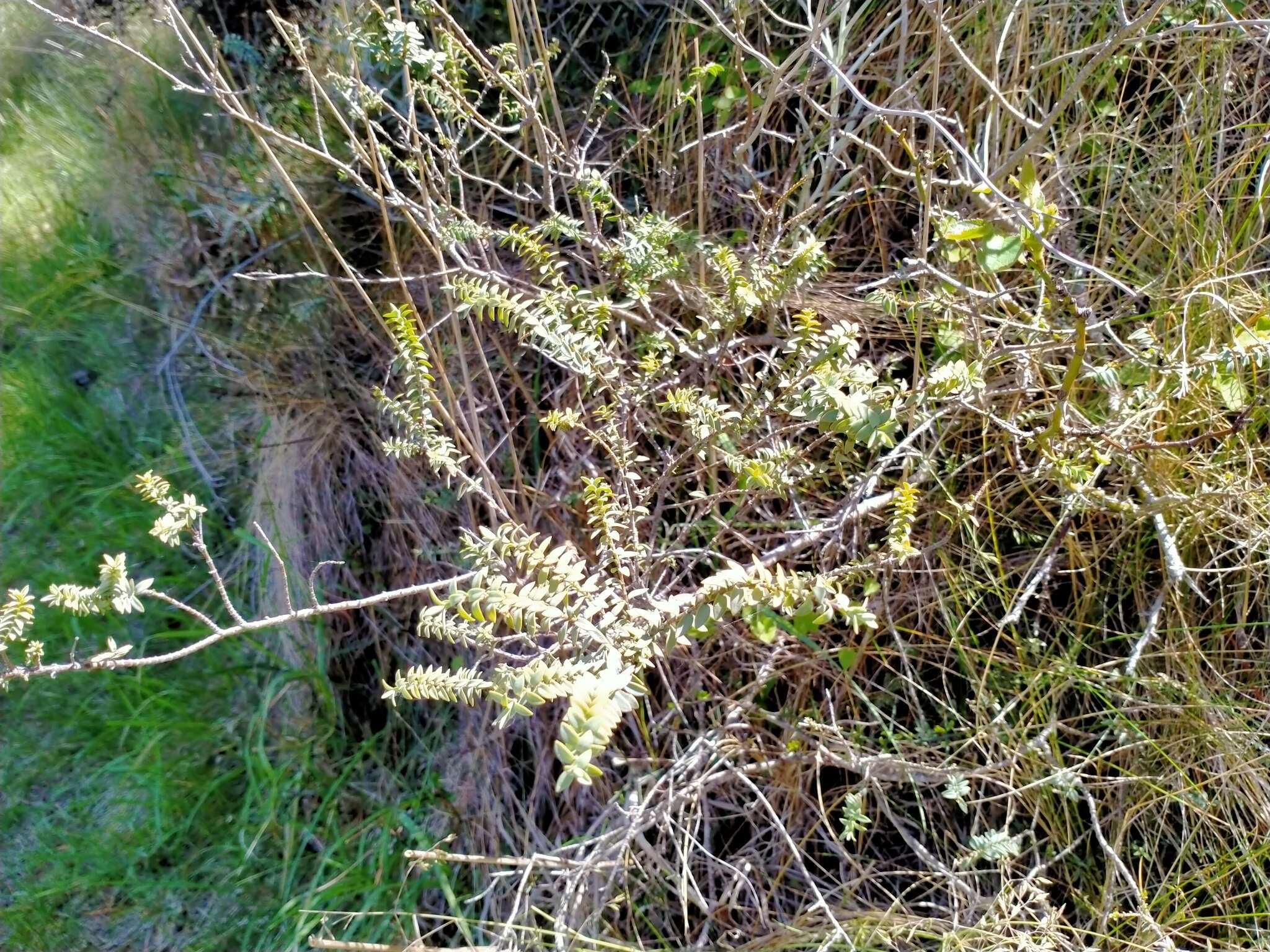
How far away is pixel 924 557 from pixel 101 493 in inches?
81.4

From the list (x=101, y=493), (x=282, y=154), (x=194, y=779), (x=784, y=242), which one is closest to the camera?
(x=784, y=242)

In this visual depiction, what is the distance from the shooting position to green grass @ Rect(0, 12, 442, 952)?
194 centimetres

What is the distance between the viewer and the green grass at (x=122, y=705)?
6.35 ft

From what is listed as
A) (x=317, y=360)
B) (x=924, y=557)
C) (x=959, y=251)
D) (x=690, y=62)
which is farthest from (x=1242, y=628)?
(x=317, y=360)

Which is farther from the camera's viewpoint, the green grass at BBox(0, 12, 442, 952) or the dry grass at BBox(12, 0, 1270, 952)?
the green grass at BBox(0, 12, 442, 952)

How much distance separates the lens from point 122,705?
229cm

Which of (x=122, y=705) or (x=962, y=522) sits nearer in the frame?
(x=962, y=522)

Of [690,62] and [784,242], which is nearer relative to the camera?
[784,242]

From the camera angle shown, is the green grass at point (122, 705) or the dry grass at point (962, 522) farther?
the green grass at point (122, 705)

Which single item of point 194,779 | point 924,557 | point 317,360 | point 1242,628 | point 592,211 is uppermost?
point 592,211

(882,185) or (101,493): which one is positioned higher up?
(882,185)

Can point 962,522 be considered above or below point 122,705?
above

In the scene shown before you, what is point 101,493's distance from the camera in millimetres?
2465

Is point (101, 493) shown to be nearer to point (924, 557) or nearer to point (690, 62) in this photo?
point (690, 62)
